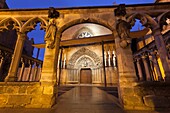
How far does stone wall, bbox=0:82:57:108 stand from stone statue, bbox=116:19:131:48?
8.40 ft

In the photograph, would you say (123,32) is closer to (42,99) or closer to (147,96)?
(147,96)

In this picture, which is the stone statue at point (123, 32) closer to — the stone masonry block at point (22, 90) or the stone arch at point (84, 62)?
the stone masonry block at point (22, 90)

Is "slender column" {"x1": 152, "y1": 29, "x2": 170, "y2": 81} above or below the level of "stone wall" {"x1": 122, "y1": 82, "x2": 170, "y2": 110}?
above

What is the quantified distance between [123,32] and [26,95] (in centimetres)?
348

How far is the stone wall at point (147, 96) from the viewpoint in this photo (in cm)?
236

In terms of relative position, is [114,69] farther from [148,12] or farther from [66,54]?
[148,12]

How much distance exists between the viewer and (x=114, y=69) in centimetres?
938

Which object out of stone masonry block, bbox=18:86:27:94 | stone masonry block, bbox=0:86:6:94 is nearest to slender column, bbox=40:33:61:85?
stone masonry block, bbox=18:86:27:94

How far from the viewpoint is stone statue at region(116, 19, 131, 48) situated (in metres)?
2.99

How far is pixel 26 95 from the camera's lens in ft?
8.95

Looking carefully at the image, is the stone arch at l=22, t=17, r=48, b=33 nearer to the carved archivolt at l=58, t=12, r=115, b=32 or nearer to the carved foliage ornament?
the carved foliage ornament

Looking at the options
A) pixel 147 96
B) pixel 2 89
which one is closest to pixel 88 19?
pixel 147 96

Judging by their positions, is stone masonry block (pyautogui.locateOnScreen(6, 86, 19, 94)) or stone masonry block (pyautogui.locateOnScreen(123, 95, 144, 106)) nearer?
stone masonry block (pyautogui.locateOnScreen(123, 95, 144, 106))

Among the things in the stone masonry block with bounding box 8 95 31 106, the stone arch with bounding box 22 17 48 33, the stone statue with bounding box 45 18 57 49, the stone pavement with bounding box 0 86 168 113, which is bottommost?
the stone pavement with bounding box 0 86 168 113
